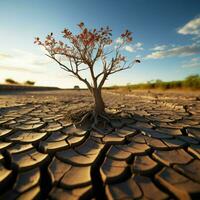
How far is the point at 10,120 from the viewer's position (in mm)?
2746

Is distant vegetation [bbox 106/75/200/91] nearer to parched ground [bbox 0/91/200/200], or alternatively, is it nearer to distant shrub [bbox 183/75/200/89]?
distant shrub [bbox 183/75/200/89]

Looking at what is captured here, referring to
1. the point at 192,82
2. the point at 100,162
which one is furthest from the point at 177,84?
the point at 100,162

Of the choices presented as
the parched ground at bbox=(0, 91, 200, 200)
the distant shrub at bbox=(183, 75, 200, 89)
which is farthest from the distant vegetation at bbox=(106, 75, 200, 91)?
the parched ground at bbox=(0, 91, 200, 200)

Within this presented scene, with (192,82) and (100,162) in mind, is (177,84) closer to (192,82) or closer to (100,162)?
(192,82)

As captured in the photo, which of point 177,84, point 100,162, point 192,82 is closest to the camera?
point 100,162

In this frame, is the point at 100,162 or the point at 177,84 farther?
the point at 177,84

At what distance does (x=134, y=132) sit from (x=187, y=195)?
1.08 meters

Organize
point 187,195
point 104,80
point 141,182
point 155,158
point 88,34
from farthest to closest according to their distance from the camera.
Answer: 1. point 104,80
2. point 88,34
3. point 155,158
4. point 141,182
5. point 187,195

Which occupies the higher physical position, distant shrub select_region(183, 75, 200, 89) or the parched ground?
distant shrub select_region(183, 75, 200, 89)

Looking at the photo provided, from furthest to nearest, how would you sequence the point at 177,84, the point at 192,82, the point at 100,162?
1. the point at 177,84
2. the point at 192,82
3. the point at 100,162

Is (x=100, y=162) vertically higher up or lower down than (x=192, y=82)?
lower down

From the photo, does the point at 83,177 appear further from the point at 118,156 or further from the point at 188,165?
the point at 188,165

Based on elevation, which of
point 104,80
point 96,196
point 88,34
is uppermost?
point 88,34

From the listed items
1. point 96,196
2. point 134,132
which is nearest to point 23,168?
point 96,196
